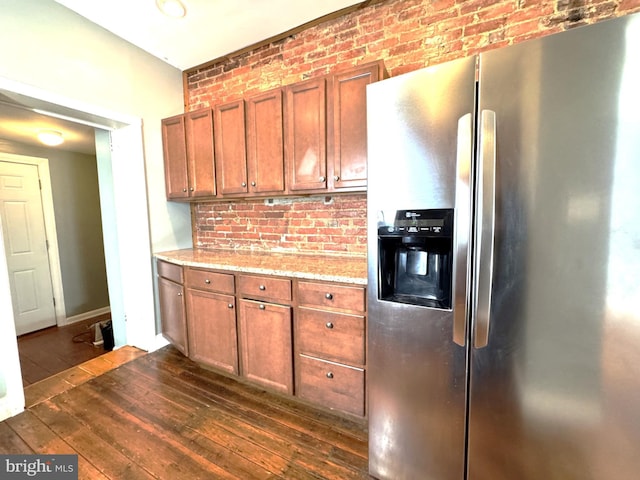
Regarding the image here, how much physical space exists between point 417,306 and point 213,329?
64.0 inches

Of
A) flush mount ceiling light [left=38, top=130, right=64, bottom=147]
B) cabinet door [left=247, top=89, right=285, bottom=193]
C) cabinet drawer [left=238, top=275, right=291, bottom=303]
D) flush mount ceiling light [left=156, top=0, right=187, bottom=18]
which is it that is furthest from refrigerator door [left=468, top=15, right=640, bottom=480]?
flush mount ceiling light [left=38, top=130, right=64, bottom=147]

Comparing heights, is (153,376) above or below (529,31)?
below

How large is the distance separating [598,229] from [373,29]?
76.6 inches

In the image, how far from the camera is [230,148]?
228 centimetres

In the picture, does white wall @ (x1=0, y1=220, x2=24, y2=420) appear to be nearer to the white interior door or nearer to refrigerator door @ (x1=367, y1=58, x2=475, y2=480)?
the white interior door

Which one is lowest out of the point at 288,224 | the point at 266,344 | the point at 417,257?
the point at 266,344

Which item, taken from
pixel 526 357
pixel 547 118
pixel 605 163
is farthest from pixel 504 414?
pixel 547 118

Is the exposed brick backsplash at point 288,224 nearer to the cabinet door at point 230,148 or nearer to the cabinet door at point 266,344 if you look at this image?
the cabinet door at point 230,148

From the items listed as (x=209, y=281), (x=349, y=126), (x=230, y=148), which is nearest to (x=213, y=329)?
(x=209, y=281)

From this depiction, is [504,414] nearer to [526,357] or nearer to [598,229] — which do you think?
[526,357]

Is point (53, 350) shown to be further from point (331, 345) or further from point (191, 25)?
point (191, 25)

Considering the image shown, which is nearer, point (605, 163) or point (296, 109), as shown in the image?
point (605, 163)

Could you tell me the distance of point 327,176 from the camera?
1.90 m

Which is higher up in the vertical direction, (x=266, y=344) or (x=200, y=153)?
(x=200, y=153)
